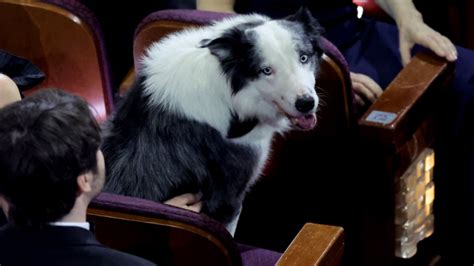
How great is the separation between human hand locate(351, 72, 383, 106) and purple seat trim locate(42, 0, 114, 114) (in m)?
0.55

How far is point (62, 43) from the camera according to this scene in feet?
6.72

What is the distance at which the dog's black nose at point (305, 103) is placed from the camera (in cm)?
166

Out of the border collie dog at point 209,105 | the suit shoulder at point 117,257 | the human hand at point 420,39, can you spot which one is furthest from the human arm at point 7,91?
the human hand at point 420,39

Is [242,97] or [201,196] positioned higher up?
[242,97]

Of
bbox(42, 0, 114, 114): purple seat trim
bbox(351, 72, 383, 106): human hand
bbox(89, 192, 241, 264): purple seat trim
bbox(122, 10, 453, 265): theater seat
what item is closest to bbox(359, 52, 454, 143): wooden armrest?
bbox(122, 10, 453, 265): theater seat

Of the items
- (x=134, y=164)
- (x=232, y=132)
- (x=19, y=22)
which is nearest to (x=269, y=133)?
(x=232, y=132)

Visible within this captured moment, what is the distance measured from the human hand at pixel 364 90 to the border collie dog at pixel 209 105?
33 cm

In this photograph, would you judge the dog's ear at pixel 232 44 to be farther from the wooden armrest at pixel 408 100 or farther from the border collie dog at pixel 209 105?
the wooden armrest at pixel 408 100

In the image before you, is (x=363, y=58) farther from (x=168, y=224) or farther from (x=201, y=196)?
(x=168, y=224)

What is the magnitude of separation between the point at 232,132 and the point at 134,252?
0.38 m

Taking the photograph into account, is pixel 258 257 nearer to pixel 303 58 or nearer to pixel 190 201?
pixel 190 201

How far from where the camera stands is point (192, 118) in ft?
5.60

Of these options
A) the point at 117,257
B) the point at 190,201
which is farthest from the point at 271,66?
the point at 117,257

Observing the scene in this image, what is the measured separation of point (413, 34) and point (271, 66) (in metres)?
0.53
